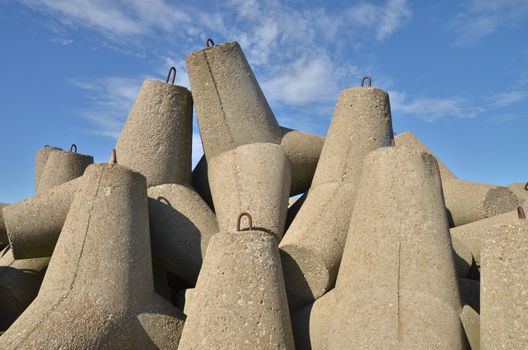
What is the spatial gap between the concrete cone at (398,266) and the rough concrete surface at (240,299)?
337 mm

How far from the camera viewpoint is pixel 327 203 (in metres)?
3.52

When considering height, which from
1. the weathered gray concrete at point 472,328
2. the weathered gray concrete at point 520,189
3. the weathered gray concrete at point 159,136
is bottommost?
the weathered gray concrete at point 472,328

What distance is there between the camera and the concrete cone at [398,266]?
2.56m

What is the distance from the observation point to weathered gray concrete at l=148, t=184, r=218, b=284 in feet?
12.2

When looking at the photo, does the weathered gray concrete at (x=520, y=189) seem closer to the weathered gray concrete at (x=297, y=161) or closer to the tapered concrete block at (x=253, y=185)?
the weathered gray concrete at (x=297, y=161)

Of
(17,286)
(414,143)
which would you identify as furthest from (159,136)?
(414,143)

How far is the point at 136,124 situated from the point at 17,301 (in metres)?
1.63

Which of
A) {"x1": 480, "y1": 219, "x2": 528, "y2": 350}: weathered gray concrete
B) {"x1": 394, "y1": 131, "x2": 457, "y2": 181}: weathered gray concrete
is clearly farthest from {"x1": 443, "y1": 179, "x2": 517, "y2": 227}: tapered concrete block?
{"x1": 480, "y1": 219, "x2": 528, "y2": 350}: weathered gray concrete

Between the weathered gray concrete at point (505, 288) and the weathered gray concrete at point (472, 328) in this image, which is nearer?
the weathered gray concrete at point (505, 288)

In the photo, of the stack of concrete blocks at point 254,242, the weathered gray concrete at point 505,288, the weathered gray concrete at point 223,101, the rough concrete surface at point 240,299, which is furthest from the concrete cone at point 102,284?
the weathered gray concrete at point 505,288

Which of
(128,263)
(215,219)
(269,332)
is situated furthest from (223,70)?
(269,332)

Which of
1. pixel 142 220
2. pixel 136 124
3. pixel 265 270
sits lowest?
pixel 265 270

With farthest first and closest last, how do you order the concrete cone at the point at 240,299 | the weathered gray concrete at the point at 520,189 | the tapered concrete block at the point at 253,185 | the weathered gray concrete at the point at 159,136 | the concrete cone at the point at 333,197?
1. the weathered gray concrete at the point at 520,189
2. the weathered gray concrete at the point at 159,136
3. the tapered concrete block at the point at 253,185
4. the concrete cone at the point at 333,197
5. the concrete cone at the point at 240,299

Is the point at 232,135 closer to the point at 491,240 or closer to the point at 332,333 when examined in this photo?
the point at 332,333
